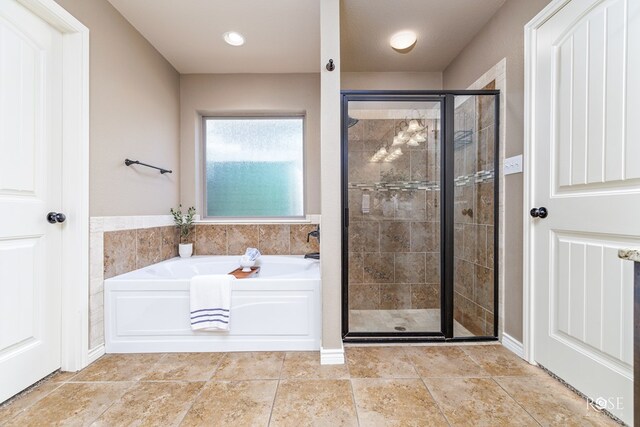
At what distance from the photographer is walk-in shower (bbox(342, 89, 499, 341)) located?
2002 millimetres

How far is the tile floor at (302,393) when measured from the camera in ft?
4.11

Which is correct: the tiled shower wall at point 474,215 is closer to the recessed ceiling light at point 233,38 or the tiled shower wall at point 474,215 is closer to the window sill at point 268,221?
the window sill at point 268,221

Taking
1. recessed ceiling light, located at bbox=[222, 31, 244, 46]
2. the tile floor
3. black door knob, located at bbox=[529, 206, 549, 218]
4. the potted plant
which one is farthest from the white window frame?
black door knob, located at bbox=[529, 206, 549, 218]

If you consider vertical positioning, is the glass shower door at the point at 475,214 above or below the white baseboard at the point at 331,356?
above

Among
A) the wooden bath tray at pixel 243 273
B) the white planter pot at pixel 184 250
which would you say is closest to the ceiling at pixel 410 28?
the wooden bath tray at pixel 243 273

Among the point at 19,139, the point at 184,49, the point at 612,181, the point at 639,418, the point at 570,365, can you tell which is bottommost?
the point at 570,365

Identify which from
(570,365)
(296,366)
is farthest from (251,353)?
(570,365)

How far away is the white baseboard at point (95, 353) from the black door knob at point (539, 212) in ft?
9.00

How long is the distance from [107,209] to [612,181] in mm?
2756

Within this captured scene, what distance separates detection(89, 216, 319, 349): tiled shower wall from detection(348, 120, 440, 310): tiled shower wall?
2.51 ft

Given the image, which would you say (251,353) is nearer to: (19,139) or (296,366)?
(296,366)

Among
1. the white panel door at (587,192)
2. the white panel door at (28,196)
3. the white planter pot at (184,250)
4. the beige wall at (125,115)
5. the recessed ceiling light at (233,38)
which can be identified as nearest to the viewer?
the white panel door at (587,192)

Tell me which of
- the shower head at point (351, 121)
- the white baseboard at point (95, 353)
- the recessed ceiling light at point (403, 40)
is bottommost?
the white baseboard at point (95, 353)

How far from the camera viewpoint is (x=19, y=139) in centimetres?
145
